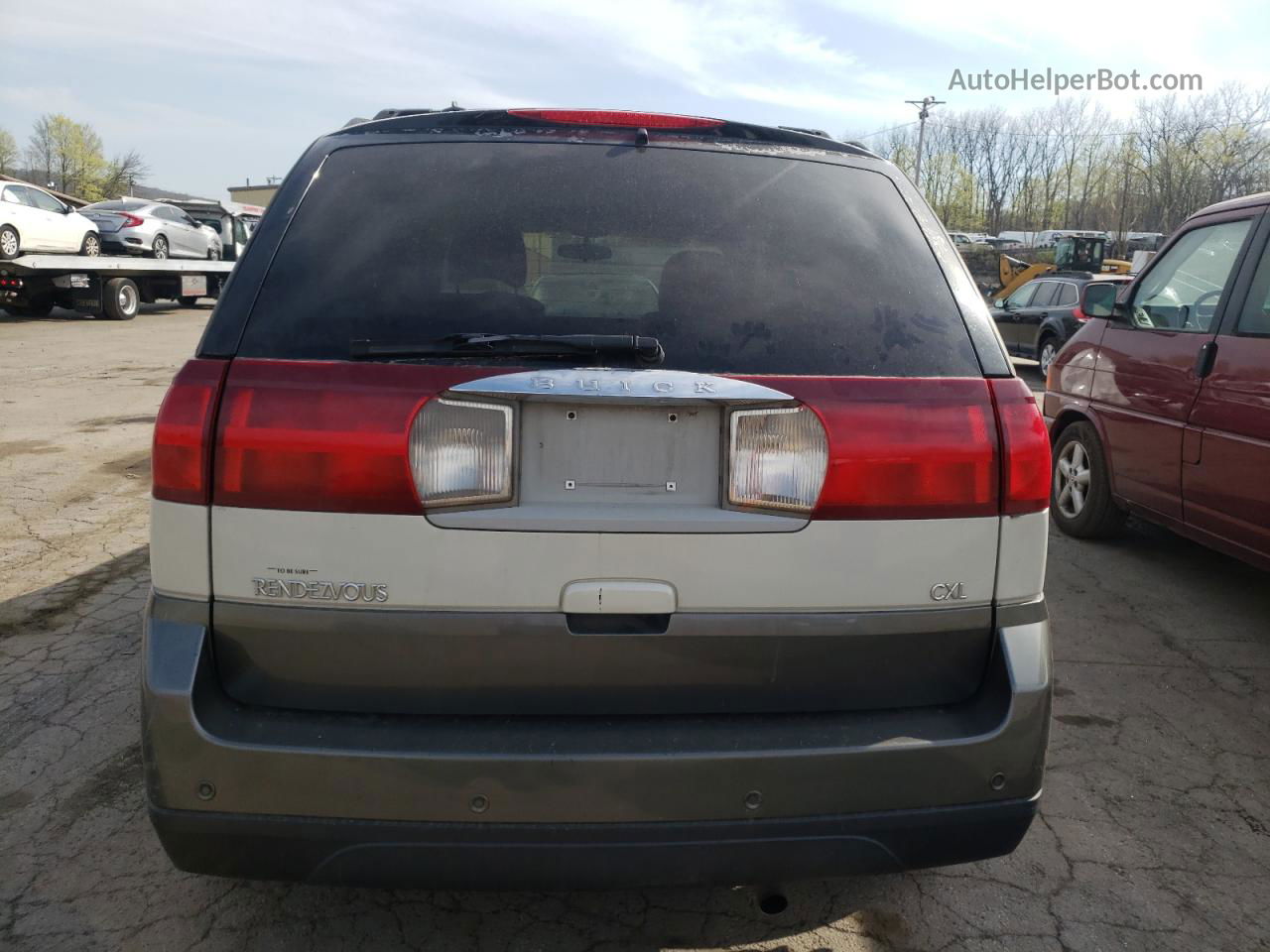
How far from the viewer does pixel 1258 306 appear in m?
4.24

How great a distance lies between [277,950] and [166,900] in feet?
1.27

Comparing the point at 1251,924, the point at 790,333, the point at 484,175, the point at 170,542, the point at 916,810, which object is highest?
the point at 484,175

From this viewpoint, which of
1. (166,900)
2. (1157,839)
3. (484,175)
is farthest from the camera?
(1157,839)

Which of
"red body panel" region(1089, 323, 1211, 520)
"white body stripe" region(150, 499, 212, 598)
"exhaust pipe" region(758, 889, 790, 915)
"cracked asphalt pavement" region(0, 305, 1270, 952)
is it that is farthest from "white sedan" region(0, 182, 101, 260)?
"exhaust pipe" region(758, 889, 790, 915)

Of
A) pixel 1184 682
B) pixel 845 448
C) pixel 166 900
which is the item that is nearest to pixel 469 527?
pixel 845 448

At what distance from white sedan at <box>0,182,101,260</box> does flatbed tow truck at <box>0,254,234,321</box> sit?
41 centimetres

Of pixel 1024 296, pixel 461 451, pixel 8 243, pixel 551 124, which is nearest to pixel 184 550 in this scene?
pixel 461 451

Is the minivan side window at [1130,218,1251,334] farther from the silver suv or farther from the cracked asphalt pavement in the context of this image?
the silver suv

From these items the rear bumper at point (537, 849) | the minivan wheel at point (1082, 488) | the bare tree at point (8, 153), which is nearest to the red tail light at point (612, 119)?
the rear bumper at point (537, 849)

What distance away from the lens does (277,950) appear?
2.26 metres

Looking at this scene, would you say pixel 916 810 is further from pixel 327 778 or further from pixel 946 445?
pixel 327 778

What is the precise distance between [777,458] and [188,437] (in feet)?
3.60

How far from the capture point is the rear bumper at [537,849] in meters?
1.81

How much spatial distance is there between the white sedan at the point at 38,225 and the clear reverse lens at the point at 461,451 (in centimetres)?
1890
